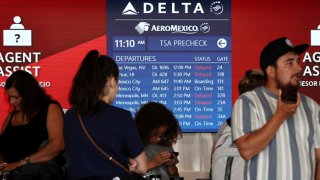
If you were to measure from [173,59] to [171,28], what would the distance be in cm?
26

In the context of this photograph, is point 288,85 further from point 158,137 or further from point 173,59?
point 173,59

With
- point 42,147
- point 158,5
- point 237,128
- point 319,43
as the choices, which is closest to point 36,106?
point 42,147

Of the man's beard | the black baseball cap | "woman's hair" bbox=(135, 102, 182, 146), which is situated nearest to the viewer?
the man's beard

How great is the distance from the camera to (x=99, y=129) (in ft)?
12.5

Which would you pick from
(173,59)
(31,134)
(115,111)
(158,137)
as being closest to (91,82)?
(115,111)

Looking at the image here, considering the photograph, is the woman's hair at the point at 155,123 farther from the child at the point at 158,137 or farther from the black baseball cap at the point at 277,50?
the black baseball cap at the point at 277,50

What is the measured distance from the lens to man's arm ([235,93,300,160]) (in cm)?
345

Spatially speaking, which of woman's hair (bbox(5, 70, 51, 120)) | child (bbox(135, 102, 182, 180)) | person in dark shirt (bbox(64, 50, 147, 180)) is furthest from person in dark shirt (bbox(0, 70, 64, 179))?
person in dark shirt (bbox(64, 50, 147, 180))

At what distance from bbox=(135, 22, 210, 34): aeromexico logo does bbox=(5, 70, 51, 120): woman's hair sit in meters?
2.01

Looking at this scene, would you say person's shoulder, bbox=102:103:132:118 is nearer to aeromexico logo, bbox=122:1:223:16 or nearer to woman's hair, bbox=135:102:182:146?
woman's hair, bbox=135:102:182:146

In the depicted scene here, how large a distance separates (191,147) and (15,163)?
2.42 metres

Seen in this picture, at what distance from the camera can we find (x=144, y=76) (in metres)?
6.85

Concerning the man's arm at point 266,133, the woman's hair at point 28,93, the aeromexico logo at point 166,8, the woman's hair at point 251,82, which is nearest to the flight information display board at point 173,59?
the aeromexico logo at point 166,8

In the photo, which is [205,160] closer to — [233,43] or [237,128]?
[233,43]
